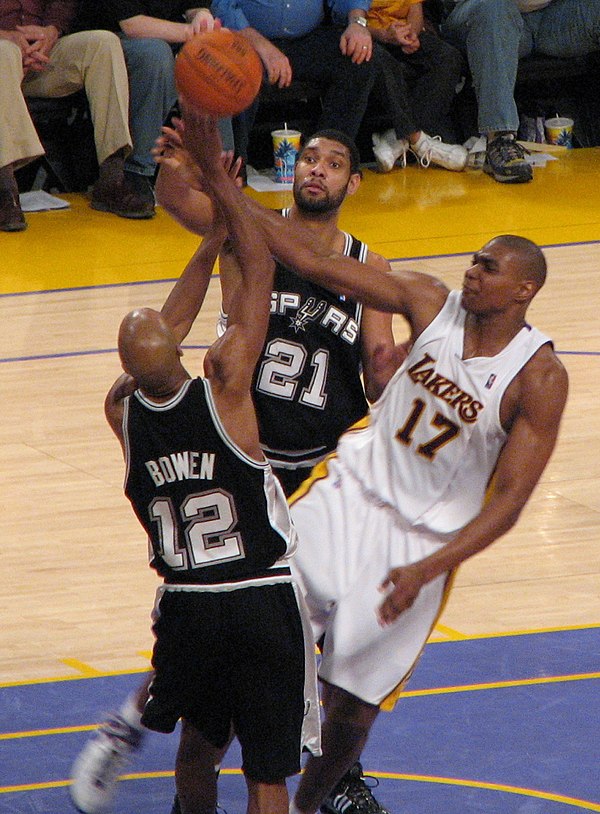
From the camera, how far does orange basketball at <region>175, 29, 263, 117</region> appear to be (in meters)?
4.29

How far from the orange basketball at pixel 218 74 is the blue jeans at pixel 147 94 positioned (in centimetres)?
660

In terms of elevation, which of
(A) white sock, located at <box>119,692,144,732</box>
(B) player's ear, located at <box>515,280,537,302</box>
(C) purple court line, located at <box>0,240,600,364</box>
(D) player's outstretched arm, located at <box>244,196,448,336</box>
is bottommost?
(C) purple court line, located at <box>0,240,600,364</box>

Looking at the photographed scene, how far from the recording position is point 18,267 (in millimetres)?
10266

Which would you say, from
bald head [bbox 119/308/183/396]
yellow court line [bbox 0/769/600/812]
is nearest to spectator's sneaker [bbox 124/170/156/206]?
yellow court line [bbox 0/769/600/812]

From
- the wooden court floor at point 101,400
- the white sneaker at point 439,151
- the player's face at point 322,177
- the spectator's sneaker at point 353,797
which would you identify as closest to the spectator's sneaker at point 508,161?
the wooden court floor at point 101,400

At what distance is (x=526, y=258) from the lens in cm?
445

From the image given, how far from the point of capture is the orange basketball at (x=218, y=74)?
14.1 ft

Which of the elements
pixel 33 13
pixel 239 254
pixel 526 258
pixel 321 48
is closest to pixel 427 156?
pixel 321 48

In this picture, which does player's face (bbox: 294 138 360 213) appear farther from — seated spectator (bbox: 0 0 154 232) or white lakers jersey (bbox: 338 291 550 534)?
seated spectator (bbox: 0 0 154 232)

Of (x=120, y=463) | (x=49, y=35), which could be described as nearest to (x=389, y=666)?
(x=120, y=463)

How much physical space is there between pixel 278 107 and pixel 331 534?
28.7ft

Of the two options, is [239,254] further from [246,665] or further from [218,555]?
[246,665]

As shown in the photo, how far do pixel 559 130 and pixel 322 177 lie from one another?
906 cm

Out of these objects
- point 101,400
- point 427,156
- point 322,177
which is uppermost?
point 322,177
